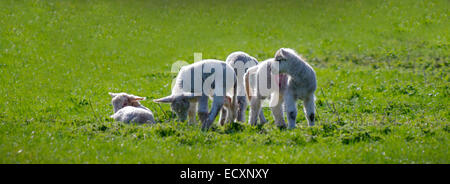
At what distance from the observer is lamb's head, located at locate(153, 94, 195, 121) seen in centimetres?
1138

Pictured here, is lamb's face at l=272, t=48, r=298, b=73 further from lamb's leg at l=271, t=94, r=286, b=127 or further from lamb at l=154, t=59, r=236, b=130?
lamb at l=154, t=59, r=236, b=130

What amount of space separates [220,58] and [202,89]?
16.4m

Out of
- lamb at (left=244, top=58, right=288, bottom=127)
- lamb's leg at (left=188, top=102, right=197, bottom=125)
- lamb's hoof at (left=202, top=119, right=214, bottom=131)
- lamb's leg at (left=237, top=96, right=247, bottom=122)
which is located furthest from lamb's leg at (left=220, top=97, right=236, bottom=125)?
lamb's hoof at (left=202, top=119, right=214, bottom=131)

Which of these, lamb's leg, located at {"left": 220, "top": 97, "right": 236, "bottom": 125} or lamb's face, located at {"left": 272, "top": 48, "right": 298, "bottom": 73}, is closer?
lamb's face, located at {"left": 272, "top": 48, "right": 298, "bottom": 73}

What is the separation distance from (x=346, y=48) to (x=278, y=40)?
5.08m

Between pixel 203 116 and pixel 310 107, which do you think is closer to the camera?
pixel 203 116

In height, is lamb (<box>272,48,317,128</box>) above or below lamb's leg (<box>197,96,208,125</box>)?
above

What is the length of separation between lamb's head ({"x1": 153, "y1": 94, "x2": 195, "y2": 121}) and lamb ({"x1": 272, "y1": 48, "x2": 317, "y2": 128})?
86.3 inches

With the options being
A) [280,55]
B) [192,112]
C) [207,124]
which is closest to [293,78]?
[280,55]

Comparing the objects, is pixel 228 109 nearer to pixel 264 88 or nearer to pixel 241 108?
pixel 241 108

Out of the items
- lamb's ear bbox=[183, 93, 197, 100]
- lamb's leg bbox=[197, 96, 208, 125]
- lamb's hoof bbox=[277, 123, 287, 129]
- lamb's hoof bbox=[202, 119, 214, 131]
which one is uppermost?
lamb's ear bbox=[183, 93, 197, 100]

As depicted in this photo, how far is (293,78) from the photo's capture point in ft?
38.9

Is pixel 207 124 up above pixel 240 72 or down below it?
below

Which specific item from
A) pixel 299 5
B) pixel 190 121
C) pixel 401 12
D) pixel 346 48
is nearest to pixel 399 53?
pixel 346 48
